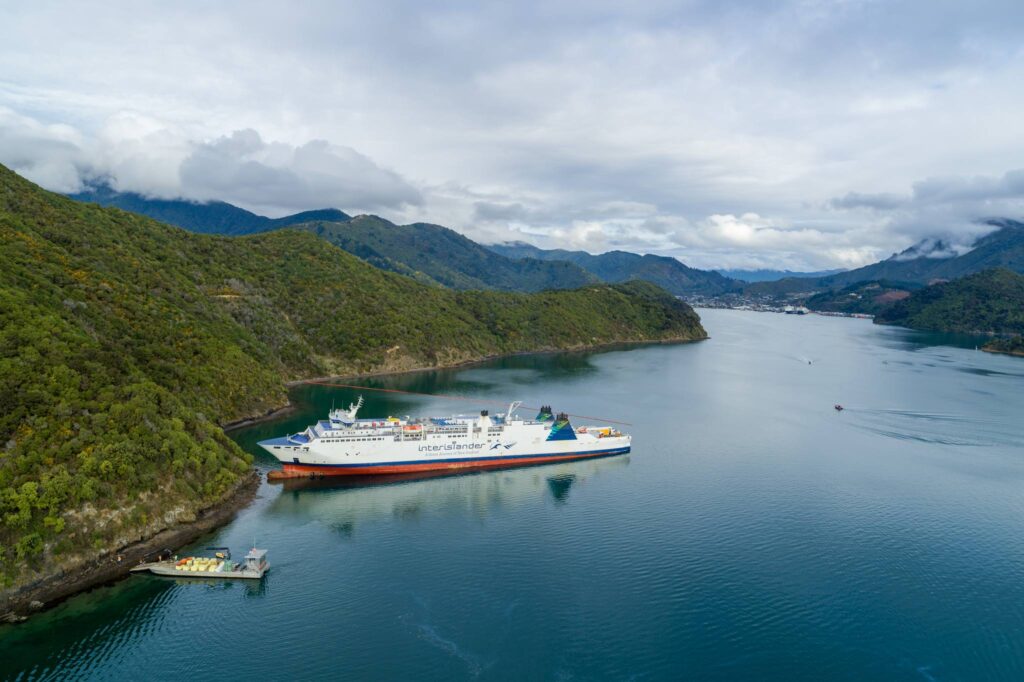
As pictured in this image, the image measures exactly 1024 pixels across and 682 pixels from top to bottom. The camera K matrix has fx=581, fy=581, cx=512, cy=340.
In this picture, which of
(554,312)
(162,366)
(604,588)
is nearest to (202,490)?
(162,366)

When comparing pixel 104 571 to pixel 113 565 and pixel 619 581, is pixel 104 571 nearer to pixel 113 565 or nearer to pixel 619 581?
pixel 113 565

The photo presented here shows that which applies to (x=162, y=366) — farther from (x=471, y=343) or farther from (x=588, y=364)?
(x=588, y=364)

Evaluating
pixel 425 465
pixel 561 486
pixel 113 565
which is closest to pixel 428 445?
pixel 425 465

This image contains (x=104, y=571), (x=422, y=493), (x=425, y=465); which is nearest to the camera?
(x=104, y=571)

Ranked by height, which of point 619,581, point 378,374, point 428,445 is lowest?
point 619,581

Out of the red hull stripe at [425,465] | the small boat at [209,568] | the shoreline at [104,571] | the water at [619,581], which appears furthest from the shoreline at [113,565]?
the red hull stripe at [425,465]

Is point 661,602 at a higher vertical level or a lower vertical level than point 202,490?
lower
